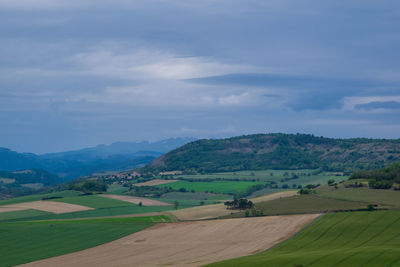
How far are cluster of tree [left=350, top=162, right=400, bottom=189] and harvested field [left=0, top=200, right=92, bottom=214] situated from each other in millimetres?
75497

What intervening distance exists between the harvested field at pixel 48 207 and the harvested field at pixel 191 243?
4519cm

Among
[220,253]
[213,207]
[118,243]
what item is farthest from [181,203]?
[220,253]

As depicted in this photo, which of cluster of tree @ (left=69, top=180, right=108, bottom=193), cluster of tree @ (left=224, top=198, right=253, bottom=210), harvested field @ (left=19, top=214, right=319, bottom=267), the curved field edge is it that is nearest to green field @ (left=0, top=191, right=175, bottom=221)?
cluster of tree @ (left=69, top=180, right=108, bottom=193)

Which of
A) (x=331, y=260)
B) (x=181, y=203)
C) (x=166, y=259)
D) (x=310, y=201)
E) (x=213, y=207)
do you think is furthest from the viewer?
(x=181, y=203)

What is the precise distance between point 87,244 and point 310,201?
5253 cm

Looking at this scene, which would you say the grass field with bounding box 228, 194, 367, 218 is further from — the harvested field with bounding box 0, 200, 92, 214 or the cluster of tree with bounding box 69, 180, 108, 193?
the cluster of tree with bounding box 69, 180, 108, 193

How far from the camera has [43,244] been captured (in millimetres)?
84062

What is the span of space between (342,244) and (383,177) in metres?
68.2

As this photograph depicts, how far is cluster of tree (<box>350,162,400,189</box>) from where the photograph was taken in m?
124

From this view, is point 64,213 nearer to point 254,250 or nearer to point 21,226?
point 21,226

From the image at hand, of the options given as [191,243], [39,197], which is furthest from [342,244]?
[39,197]

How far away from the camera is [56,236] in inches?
3580

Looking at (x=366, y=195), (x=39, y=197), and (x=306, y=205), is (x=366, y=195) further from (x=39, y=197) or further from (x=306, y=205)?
(x=39, y=197)

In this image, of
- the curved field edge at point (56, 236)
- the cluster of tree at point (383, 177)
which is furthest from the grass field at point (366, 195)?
the curved field edge at point (56, 236)
